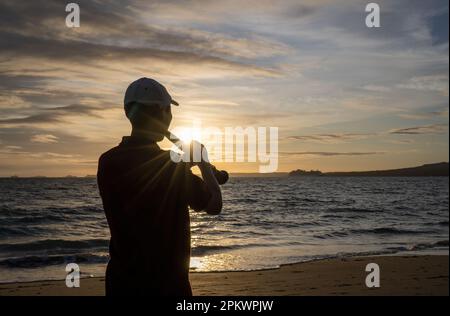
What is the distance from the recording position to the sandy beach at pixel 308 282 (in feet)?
33.0

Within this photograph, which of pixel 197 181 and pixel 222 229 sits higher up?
pixel 197 181

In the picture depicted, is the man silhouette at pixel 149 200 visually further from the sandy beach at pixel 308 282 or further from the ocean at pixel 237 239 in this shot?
the ocean at pixel 237 239

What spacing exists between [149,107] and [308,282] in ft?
29.9

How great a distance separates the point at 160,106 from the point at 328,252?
1489 cm

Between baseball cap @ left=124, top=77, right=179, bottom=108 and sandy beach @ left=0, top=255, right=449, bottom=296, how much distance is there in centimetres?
766

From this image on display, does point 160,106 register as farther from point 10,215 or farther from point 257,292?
point 10,215

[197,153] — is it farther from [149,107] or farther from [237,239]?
[237,239]

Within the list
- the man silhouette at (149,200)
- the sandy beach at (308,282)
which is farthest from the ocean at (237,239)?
the man silhouette at (149,200)

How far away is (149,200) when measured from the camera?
2584mm

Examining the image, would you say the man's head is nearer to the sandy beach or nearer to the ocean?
the sandy beach

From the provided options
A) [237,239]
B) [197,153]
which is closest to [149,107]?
[197,153]
